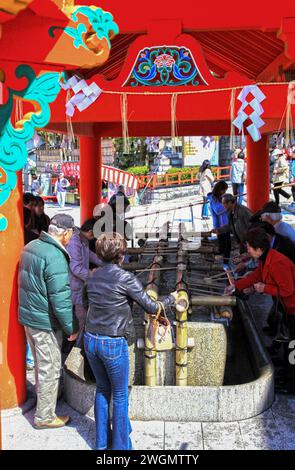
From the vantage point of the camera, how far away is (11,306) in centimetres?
396

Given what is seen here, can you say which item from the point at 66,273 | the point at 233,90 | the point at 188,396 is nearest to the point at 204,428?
the point at 188,396

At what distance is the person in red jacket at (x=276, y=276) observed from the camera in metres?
4.07

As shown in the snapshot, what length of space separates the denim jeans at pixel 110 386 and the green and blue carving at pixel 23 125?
3.20ft

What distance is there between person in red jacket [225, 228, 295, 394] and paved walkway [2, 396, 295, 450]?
587 millimetres

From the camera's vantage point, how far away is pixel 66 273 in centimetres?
370

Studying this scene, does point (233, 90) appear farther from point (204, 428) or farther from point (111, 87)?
point (204, 428)

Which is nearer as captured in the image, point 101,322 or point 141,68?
point 101,322

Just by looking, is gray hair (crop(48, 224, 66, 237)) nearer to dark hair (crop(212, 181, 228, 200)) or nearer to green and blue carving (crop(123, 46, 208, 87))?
green and blue carving (crop(123, 46, 208, 87))

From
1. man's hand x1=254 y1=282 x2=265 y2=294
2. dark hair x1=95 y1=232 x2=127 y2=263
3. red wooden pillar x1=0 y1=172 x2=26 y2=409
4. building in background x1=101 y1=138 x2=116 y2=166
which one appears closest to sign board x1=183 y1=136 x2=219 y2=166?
building in background x1=101 y1=138 x2=116 y2=166

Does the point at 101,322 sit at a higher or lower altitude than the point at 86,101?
lower
